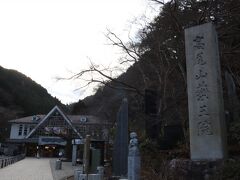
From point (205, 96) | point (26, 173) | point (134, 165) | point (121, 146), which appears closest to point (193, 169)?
point (134, 165)

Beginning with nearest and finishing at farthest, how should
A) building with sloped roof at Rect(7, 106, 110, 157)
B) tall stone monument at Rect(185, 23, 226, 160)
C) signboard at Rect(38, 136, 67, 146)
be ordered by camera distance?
tall stone monument at Rect(185, 23, 226, 160) → building with sloped roof at Rect(7, 106, 110, 157) → signboard at Rect(38, 136, 67, 146)

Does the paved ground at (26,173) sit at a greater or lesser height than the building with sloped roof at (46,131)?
lesser

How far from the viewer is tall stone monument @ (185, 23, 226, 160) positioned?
30.4 ft

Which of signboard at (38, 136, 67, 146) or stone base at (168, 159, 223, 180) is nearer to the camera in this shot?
stone base at (168, 159, 223, 180)

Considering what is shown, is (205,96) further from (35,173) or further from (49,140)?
(49,140)

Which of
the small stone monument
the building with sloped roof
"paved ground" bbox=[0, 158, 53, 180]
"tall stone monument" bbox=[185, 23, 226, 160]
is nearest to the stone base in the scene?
"tall stone monument" bbox=[185, 23, 226, 160]

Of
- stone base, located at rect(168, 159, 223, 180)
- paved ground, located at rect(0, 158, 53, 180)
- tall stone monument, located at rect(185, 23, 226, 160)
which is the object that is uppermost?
tall stone monument, located at rect(185, 23, 226, 160)

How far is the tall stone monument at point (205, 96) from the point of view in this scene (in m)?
9.26

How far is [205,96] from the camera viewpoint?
31.8 ft

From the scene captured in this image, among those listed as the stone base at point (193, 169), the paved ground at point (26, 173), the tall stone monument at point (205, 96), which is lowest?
the paved ground at point (26, 173)

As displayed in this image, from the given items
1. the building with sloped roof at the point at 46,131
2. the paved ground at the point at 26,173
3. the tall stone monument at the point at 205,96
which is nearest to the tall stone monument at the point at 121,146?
the paved ground at the point at 26,173

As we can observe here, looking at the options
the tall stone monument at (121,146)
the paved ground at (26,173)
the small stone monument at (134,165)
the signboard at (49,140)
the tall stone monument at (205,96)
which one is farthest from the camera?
the signboard at (49,140)

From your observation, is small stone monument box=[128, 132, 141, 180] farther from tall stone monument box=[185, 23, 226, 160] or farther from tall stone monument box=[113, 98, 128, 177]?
tall stone monument box=[113, 98, 128, 177]

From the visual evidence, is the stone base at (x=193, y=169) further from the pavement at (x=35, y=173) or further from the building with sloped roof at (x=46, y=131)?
the building with sloped roof at (x=46, y=131)
